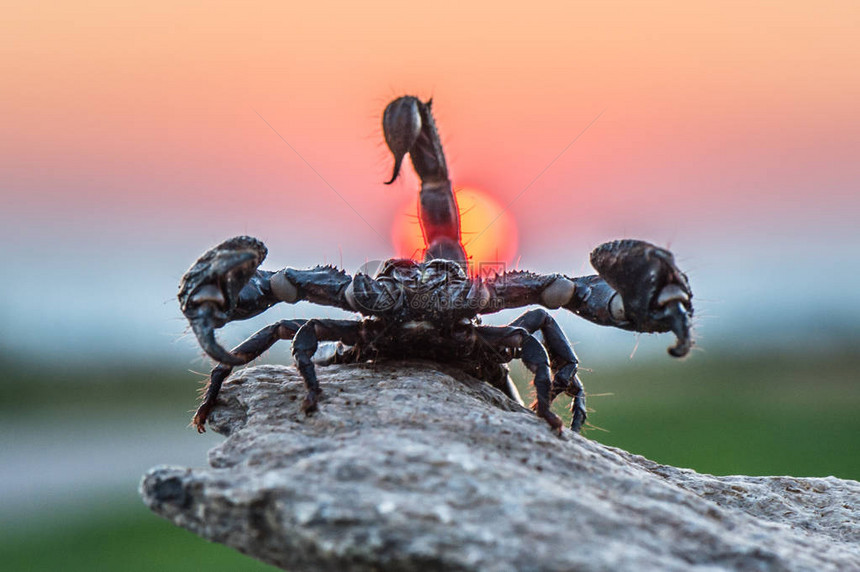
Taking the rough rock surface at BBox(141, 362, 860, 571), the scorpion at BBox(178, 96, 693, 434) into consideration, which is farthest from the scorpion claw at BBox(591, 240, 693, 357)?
the rough rock surface at BBox(141, 362, 860, 571)

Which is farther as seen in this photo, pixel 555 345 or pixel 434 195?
pixel 434 195

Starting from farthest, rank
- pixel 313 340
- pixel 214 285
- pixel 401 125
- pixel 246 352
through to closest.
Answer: pixel 401 125
pixel 246 352
pixel 313 340
pixel 214 285

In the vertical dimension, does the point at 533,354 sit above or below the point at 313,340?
above

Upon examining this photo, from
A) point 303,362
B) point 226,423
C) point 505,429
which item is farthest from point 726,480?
point 226,423

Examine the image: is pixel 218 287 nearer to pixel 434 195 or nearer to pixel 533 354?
pixel 533 354

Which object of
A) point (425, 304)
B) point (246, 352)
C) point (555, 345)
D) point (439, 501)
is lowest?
point (439, 501)

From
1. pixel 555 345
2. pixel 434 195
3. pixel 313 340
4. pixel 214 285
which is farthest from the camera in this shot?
pixel 434 195

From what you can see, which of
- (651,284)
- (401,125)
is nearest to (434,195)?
(401,125)

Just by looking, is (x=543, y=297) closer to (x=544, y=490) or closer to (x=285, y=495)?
(x=544, y=490)
